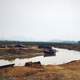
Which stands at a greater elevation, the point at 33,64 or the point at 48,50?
the point at 48,50

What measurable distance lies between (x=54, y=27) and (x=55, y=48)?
0.36 meters

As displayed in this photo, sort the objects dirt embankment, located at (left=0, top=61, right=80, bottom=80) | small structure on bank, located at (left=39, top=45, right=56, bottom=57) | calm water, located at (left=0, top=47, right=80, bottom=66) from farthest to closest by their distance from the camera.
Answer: small structure on bank, located at (left=39, top=45, right=56, bottom=57) < calm water, located at (left=0, top=47, right=80, bottom=66) < dirt embankment, located at (left=0, top=61, right=80, bottom=80)

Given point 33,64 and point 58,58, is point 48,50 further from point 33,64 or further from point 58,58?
point 33,64

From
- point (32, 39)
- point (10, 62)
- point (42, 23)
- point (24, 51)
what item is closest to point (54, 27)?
point (42, 23)

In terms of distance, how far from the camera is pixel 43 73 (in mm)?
3221

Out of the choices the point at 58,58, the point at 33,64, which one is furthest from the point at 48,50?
the point at 33,64

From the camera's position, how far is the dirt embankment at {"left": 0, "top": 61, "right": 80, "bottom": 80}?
3.10 metres

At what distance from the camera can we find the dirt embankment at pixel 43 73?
3.10 meters

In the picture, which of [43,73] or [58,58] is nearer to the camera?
[43,73]

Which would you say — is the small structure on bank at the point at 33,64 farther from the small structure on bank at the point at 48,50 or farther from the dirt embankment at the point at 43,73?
the small structure on bank at the point at 48,50

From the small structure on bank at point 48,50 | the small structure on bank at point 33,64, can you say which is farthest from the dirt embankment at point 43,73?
the small structure on bank at point 48,50

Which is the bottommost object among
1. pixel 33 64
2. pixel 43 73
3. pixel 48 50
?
pixel 43 73

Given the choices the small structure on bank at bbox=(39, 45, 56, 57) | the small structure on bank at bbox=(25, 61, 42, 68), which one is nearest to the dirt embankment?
the small structure on bank at bbox=(25, 61, 42, 68)

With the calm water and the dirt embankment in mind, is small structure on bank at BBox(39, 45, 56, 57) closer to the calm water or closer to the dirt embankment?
the calm water
